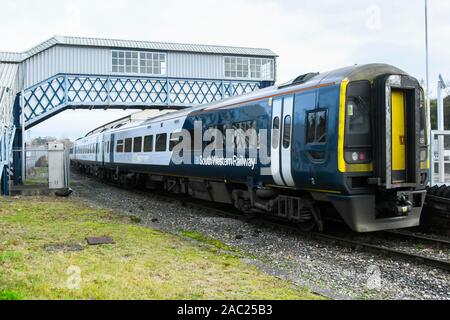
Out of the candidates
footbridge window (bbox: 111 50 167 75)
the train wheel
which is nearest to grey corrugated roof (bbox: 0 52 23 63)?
footbridge window (bbox: 111 50 167 75)

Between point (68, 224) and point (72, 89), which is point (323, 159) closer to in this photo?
point (68, 224)

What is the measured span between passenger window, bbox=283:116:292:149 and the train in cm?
2

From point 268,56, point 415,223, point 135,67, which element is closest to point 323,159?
point 415,223

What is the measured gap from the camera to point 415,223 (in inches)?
328

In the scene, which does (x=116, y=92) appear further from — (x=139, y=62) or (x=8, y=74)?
(x=8, y=74)

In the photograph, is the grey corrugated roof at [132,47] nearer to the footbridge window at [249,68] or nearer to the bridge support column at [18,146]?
the footbridge window at [249,68]

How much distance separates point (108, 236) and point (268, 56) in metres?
24.5

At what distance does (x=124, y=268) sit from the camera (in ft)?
21.2

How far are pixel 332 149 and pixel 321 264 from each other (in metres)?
1.92

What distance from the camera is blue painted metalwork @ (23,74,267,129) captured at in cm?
2442

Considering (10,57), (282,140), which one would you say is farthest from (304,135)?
(10,57)

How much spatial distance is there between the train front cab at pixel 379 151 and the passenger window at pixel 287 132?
57.7 inches

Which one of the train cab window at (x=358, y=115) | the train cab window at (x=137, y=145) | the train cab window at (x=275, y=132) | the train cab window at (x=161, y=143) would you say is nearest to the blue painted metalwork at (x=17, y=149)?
the train cab window at (x=137, y=145)

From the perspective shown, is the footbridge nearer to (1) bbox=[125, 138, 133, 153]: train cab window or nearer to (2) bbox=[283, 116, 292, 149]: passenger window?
(1) bbox=[125, 138, 133, 153]: train cab window
